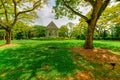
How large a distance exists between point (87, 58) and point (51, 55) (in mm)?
2767

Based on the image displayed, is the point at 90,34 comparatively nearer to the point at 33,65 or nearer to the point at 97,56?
the point at 97,56

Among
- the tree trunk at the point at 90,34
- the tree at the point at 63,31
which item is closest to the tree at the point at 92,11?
the tree trunk at the point at 90,34

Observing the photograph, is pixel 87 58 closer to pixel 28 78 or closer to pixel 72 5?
pixel 28 78

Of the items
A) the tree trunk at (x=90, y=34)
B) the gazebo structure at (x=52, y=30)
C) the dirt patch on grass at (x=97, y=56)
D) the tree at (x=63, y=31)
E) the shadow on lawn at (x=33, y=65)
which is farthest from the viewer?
the gazebo structure at (x=52, y=30)

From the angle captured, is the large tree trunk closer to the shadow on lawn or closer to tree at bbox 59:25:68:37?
the shadow on lawn

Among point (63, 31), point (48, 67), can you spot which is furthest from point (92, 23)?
point (63, 31)

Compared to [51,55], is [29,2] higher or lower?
higher

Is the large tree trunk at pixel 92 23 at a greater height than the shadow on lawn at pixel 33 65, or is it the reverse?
the large tree trunk at pixel 92 23

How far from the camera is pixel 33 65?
42.7 feet

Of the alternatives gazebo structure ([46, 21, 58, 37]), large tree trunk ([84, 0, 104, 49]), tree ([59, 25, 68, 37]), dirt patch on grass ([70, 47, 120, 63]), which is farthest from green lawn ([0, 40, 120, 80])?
gazebo structure ([46, 21, 58, 37])

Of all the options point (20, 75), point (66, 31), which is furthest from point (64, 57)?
point (66, 31)

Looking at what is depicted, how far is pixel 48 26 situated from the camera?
254ft

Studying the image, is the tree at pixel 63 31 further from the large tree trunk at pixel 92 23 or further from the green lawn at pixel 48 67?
the green lawn at pixel 48 67

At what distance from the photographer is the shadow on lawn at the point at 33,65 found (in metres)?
11.6
